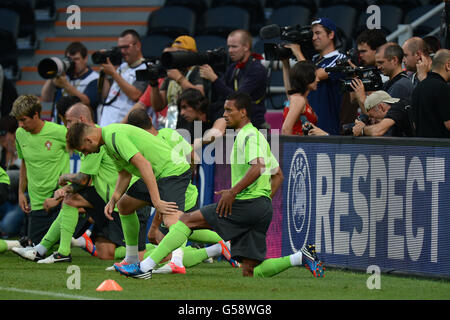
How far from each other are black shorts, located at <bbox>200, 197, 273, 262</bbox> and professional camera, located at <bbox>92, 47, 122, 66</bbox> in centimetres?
368

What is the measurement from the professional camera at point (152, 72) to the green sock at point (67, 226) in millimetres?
1715

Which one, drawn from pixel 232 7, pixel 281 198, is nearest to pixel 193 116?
pixel 281 198

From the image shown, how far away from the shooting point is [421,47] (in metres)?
9.01

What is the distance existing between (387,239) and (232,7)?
26.8ft

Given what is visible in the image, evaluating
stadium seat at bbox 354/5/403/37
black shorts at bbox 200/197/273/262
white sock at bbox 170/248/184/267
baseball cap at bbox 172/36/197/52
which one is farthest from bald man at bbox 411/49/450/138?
stadium seat at bbox 354/5/403/37

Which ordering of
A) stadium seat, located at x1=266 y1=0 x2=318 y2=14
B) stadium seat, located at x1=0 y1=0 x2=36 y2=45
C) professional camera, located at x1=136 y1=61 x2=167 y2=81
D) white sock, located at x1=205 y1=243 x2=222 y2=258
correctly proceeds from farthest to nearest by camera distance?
stadium seat, located at x1=0 y1=0 x2=36 y2=45 < stadium seat, located at x1=266 y1=0 x2=318 y2=14 < professional camera, located at x1=136 y1=61 x2=167 y2=81 < white sock, located at x1=205 y1=243 x2=222 y2=258

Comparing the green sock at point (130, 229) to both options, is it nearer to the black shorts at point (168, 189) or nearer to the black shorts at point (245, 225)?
the black shorts at point (168, 189)

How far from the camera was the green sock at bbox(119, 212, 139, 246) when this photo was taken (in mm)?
8609

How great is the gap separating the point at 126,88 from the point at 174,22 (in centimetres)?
497

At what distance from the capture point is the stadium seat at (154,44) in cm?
1539

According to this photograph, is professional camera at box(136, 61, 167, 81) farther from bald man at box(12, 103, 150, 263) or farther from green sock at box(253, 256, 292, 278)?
green sock at box(253, 256, 292, 278)

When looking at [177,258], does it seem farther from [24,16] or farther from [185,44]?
[24,16]

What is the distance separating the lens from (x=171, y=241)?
25.8ft

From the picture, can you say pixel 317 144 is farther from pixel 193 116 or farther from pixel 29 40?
pixel 29 40
